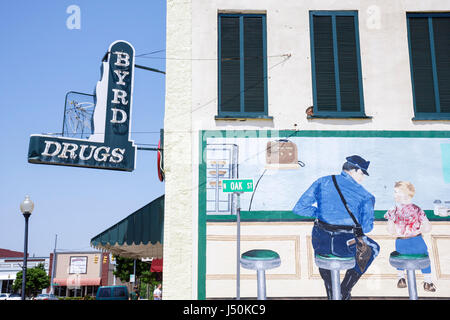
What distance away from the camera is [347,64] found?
11148 mm

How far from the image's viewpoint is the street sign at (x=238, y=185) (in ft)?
31.7

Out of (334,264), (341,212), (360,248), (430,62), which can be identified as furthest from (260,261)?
(430,62)

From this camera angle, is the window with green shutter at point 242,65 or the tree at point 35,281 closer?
the window with green shutter at point 242,65

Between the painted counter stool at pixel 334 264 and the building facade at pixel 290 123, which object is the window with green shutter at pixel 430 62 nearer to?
the building facade at pixel 290 123

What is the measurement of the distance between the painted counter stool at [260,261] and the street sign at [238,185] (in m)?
1.39

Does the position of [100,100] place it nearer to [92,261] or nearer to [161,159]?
[161,159]

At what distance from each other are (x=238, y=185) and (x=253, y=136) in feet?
4.50

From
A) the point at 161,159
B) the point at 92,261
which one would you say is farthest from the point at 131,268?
the point at 161,159

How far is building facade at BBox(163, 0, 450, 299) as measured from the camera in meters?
9.98

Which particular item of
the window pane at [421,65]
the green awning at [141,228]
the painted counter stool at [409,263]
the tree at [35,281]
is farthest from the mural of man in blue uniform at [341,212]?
the tree at [35,281]

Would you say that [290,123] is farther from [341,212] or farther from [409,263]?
[409,263]

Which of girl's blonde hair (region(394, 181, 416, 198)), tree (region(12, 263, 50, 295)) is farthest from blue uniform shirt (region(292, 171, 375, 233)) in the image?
tree (region(12, 263, 50, 295))

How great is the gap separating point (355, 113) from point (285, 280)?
4.16 m
